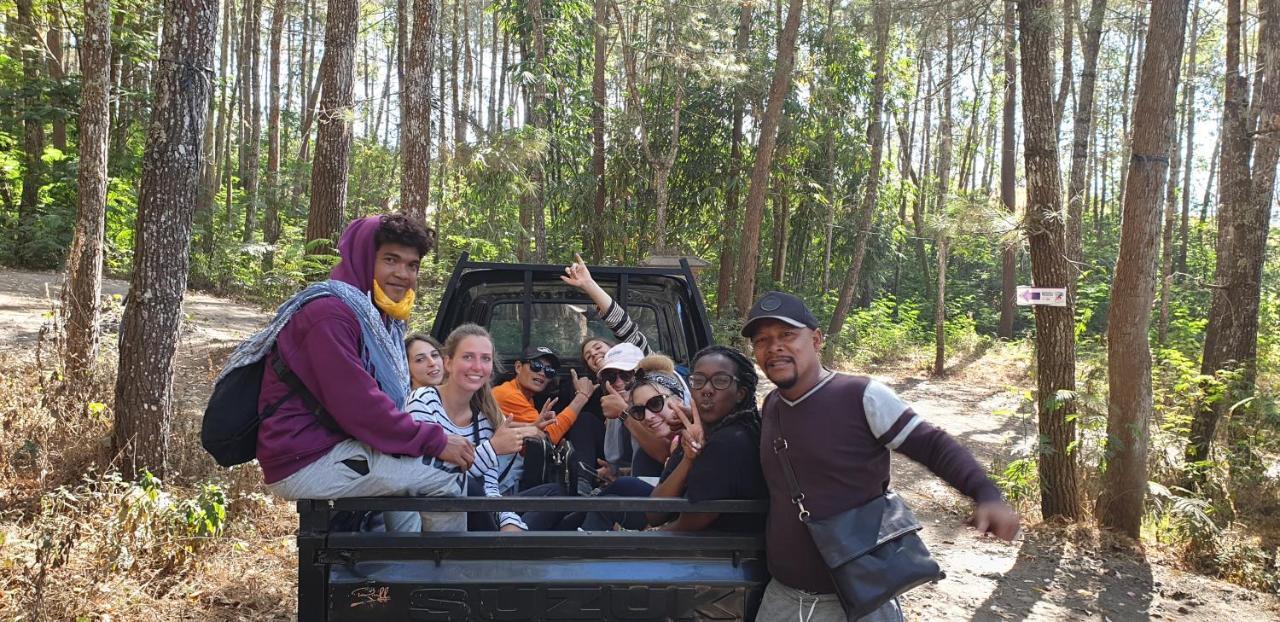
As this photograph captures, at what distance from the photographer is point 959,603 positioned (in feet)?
19.8

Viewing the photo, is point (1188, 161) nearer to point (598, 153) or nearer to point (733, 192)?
point (733, 192)

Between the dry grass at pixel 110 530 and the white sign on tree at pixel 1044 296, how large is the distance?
5.94 meters

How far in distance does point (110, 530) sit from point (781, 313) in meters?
3.93

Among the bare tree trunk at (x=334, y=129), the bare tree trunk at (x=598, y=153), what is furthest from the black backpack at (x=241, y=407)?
the bare tree trunk at (x=598, y=153)

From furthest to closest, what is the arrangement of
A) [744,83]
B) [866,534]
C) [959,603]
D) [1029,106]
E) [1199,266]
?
[1199,266], [744,83], [1029,106], [959,603], [866,534]

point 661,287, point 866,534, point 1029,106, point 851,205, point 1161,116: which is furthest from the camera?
point 851,205

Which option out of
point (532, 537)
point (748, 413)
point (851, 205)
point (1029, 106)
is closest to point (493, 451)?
→ point (532, 537)

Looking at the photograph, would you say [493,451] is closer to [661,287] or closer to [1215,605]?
[661,287]

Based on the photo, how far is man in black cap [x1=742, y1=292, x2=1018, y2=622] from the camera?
2.42m

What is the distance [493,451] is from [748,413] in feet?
3.44

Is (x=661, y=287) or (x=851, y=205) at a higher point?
(x=851, y=205)

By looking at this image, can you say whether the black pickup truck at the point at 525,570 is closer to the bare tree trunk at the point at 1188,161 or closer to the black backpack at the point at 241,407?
the black backpack at the point at 241,407

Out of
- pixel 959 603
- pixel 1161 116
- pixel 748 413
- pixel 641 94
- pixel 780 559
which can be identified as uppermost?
pixel 641 94

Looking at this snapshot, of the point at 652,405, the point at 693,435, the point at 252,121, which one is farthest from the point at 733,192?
the point at 693,435
